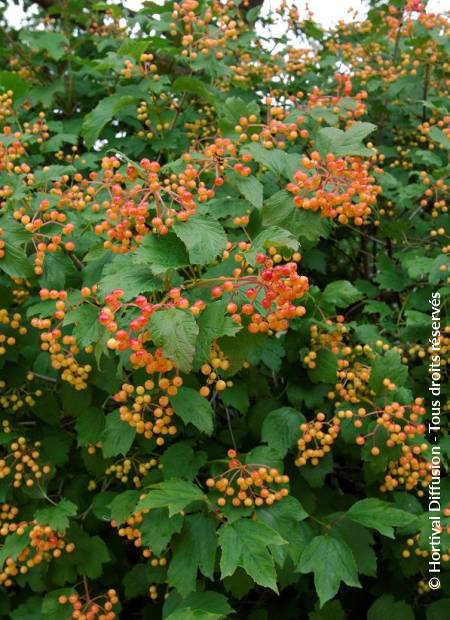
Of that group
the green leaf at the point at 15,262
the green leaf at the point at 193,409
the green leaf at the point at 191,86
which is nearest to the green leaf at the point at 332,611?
the green leaf at the point at 193,409

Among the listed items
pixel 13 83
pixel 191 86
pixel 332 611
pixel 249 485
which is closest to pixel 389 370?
pixel 249 485

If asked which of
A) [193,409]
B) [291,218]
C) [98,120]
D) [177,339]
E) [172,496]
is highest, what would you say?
[98,120]

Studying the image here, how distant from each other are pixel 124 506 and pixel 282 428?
798mm

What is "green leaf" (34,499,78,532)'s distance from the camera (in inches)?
112

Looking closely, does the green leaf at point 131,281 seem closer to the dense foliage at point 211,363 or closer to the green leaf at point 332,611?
the dense foliage at point 211,363

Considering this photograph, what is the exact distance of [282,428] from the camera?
113 inches

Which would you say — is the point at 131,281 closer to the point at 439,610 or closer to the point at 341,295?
the point at 341,295

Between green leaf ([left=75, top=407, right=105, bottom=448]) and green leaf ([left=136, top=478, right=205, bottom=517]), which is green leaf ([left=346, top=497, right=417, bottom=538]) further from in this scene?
green leaf ([left=75, top=407, right=105, bottom=448])

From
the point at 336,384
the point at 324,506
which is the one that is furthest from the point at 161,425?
the point at 324,506

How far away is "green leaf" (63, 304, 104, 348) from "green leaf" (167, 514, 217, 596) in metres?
0.91

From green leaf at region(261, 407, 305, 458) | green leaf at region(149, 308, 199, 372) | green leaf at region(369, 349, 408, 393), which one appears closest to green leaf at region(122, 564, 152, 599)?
green leaf at region(261, 407, 305, 458)

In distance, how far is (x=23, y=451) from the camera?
323 centimetres

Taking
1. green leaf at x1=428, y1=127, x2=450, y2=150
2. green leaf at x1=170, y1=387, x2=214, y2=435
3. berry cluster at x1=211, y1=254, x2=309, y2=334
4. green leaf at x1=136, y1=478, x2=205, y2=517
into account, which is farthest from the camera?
green leaf at x1=428, y1=127, x2=450, y2=150

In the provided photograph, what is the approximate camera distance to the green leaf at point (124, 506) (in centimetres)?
273
